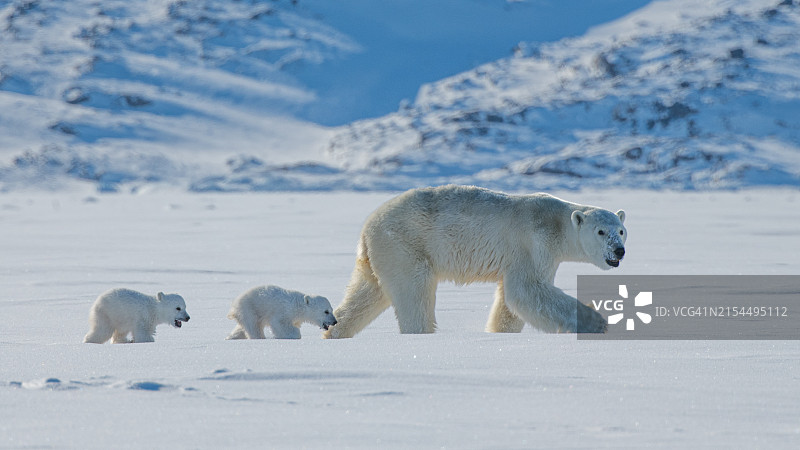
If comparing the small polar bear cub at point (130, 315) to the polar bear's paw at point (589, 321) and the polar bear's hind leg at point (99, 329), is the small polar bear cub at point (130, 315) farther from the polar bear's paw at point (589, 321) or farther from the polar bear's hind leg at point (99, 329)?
the polar bear's paw at point (589, 321)

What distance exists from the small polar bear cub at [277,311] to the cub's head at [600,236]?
1.77 m

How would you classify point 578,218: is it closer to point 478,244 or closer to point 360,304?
point 478,244

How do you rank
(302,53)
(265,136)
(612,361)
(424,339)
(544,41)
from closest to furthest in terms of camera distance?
(612,361)
(424,339)
(265,136)
(302,53)
(544,41)

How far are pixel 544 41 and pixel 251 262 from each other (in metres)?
134

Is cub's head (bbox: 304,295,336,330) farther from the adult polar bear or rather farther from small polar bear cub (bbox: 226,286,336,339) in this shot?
the adult polar bear

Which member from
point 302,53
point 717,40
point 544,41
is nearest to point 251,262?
point 717,40

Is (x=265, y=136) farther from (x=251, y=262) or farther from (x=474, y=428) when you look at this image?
(x=474, y=428)

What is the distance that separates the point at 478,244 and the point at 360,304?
0.97 meters

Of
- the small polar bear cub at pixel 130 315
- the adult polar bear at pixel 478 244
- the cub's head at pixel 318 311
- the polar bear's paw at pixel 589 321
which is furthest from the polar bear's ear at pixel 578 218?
the small polar bear cub at pixel 130 315

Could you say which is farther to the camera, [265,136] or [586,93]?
[265,136]

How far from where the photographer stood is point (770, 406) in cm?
366

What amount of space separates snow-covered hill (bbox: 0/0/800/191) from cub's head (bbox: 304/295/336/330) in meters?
60.3

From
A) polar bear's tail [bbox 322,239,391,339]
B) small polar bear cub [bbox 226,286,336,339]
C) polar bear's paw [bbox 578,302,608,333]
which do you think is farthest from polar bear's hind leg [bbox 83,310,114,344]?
polar bear's paw [bbox 578,302,608,333]

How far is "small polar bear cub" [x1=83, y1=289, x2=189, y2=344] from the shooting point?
6523 mm
